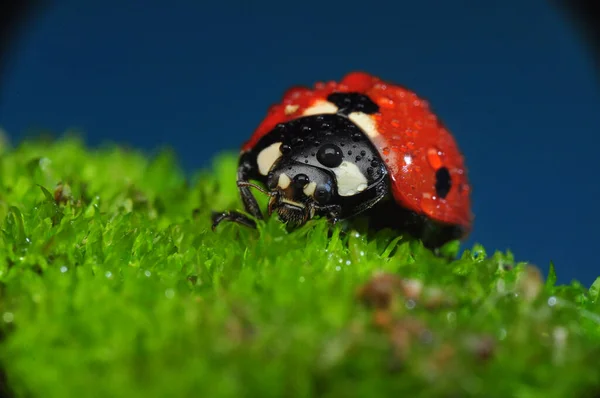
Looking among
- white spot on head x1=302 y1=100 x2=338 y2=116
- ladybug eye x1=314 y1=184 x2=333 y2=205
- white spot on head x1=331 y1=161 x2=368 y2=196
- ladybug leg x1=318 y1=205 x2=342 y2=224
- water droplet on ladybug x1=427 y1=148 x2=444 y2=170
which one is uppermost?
white spot on head x1=302 y1=100 x2=338 y2=116

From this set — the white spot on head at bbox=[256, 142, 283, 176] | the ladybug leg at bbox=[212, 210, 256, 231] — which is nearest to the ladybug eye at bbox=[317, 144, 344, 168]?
the white spot on head at bbox=[256, 142, 283, 176]

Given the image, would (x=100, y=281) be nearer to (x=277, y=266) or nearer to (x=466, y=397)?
(x=277, y=266)

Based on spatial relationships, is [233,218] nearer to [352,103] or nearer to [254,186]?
[254,186]

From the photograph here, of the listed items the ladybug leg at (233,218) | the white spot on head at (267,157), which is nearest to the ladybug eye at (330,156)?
the white spot on head at (267,157)

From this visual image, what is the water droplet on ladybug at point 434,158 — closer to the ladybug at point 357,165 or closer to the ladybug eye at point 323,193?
the ladybug at point 357,165

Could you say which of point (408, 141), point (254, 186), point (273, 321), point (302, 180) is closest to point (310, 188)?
point (302, 180)

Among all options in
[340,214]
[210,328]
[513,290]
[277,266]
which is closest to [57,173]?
[340,214]

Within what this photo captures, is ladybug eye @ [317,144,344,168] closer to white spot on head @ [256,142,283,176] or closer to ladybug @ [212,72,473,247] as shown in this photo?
ladybug @ [212,72,473,247]
